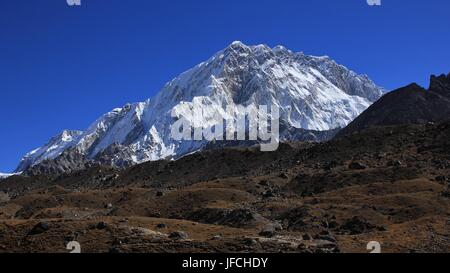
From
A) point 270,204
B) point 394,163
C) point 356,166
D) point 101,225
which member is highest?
point 394,163

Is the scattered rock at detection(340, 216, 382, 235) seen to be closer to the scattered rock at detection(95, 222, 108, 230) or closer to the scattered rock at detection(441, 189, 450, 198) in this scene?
the scattered rock at detection(441, 189, 450, 198)

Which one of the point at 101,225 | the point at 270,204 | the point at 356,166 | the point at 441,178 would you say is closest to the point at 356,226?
the point at 270,204

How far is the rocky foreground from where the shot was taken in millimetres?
42969

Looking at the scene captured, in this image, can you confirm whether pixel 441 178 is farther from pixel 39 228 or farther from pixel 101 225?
pixel 39 228

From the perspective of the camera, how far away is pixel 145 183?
13962 centimetres

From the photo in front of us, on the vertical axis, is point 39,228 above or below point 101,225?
below

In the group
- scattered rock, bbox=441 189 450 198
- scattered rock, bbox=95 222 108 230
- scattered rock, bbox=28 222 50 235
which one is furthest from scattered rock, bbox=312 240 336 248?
scattered rock, bbox=441 189 450 198

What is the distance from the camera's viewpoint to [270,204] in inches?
3051

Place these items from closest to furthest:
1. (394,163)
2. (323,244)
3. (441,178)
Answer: (323,244) → (441,178) → (394,163)

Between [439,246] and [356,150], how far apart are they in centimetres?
7578

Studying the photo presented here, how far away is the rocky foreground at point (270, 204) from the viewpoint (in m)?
43.0

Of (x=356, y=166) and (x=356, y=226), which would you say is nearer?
(x=356, y=226)
